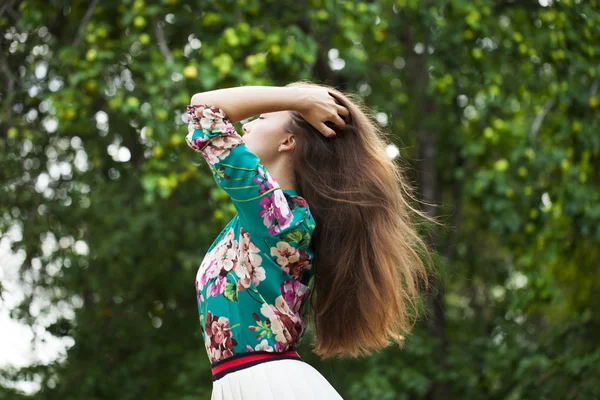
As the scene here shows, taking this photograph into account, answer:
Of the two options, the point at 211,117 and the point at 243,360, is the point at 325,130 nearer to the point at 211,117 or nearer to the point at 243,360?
the point at 211,117

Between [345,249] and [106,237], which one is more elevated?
[345,249]

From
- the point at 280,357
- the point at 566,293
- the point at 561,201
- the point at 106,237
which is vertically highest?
the point at 280,357

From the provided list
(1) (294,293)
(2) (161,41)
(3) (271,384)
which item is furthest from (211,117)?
(2) (161,41)

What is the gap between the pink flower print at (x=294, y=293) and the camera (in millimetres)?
1830

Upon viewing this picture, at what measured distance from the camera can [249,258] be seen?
1799mm

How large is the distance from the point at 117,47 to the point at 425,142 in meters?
2.56

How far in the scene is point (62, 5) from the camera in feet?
14.3

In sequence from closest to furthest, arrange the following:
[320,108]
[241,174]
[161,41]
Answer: [241,174], [320,108], [161,41]

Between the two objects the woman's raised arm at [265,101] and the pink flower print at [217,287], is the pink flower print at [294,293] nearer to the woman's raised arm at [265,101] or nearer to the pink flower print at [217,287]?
the pink flower print at [217,287]

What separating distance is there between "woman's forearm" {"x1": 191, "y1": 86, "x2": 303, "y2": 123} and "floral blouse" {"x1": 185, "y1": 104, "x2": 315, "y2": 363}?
2cm

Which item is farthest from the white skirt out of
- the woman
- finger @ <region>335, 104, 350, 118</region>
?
finger @ <region>335, 104, 350, 118</region>

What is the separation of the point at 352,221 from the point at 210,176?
2352mm

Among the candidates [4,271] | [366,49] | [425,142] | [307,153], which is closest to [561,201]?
[425,142]

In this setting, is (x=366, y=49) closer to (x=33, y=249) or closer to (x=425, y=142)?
(x=425, y=142)
